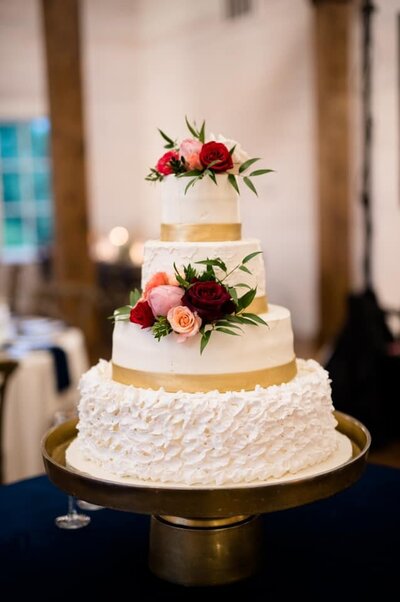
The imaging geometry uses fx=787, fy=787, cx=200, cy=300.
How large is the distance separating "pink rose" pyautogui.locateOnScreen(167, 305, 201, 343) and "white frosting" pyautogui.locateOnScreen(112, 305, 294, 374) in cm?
8

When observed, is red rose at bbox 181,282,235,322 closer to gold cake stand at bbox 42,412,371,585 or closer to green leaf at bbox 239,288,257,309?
green leaf at bbox 239,288,257,309

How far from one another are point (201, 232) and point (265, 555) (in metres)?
0.67

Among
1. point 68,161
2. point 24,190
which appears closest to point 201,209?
point 68,161

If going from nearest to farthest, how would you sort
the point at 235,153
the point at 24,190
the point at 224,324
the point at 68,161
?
the point at 224,324
the point at 235,153
the point at 68,161
the point at 24,190

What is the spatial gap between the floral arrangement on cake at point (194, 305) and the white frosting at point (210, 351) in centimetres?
3

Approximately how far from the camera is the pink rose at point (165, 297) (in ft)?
4.80

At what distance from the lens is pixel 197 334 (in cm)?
152

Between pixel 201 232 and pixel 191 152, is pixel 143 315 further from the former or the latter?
pixel 191 152

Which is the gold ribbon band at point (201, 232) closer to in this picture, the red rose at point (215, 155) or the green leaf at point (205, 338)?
the red rose at point (215, 155)

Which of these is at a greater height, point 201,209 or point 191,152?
point 191,152

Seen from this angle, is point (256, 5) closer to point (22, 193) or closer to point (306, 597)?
point (22, 193)

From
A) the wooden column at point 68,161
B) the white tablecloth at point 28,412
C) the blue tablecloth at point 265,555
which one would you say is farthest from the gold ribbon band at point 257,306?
the wooden column at point 68,161

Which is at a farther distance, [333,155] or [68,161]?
[333,155]

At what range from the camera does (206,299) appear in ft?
4.70
